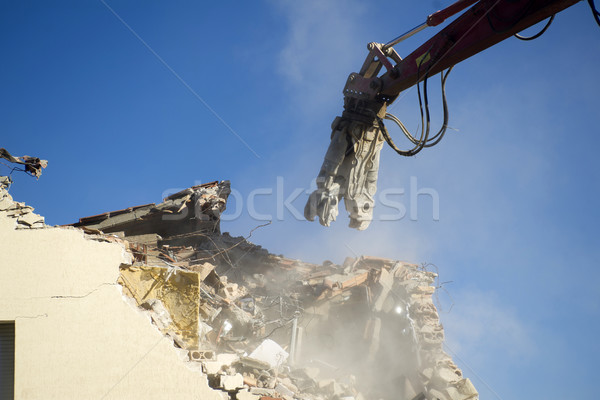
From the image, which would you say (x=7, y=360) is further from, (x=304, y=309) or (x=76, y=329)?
(x=304, y=309)

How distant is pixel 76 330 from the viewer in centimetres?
454

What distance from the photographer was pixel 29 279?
4.57m

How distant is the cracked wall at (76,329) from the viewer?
4.41 metres

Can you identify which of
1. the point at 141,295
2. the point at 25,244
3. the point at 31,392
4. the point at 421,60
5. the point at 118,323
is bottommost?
the point at 31,392

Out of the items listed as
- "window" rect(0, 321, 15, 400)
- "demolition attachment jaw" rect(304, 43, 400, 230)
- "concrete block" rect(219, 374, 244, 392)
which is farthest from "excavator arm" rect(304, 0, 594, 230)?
"window" rect(0, 321, 15, 400)

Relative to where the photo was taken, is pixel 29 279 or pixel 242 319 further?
pixel 242 319

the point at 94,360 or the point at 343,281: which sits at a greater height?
the point at 343,281

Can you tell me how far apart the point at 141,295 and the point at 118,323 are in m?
1.14

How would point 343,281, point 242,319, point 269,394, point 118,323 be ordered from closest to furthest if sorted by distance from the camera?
point 118,323, point 269,394, point 242,319, point 343,281

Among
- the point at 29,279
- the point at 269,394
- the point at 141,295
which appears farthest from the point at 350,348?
the point at 29,279

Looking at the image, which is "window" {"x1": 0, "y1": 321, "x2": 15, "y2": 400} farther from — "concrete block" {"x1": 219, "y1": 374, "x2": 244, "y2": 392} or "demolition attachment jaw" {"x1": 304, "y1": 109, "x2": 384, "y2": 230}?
"demolition attachment jaw" {"x1": 304, "y1": 109, "x2": 384, "y2": 230}

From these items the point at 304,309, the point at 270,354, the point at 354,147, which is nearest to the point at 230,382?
the point at 270,354

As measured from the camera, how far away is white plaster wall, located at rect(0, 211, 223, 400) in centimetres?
440

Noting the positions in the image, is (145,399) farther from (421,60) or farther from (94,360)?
(421,60)
